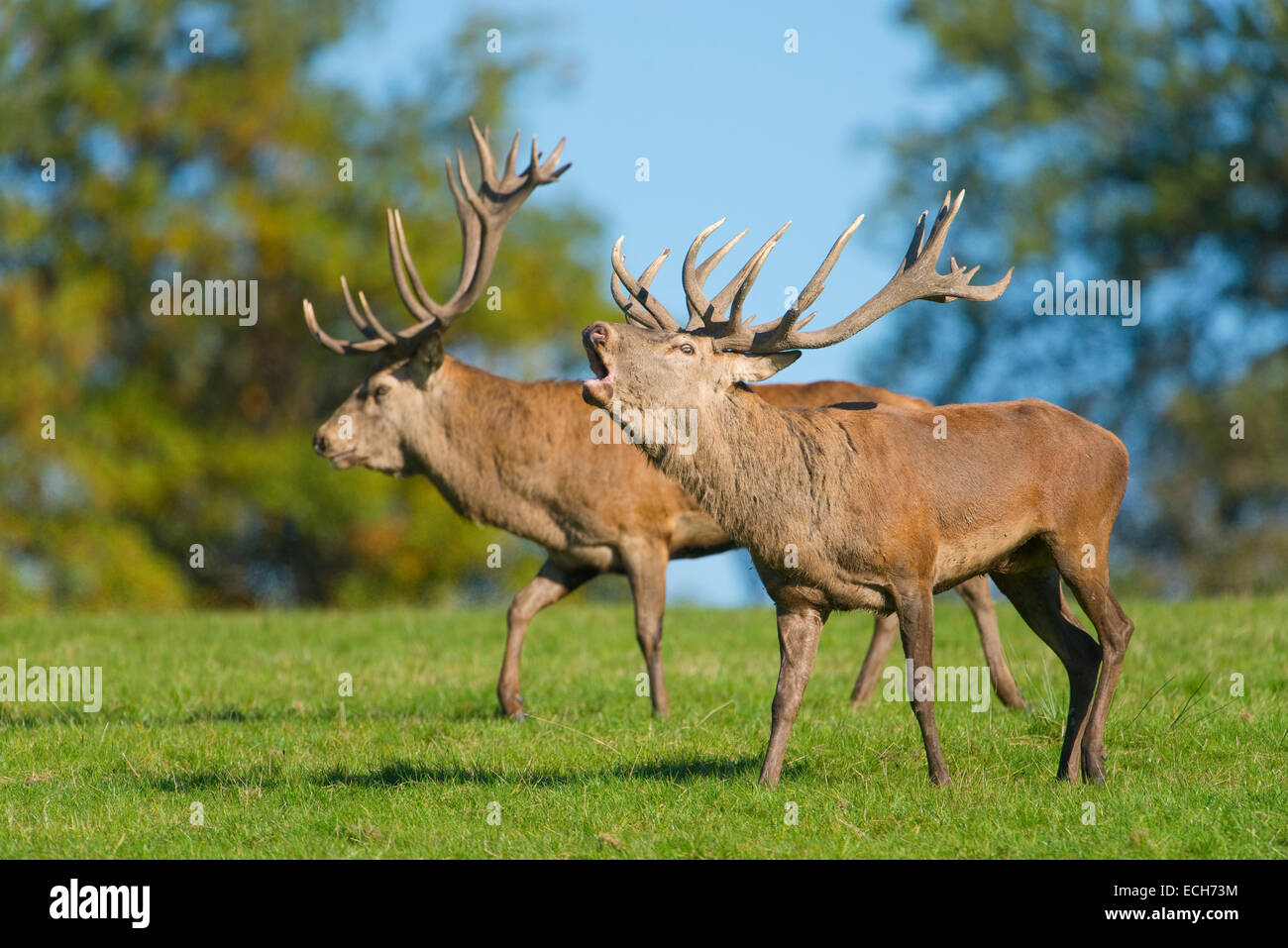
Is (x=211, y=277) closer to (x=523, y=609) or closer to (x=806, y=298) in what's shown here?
(x=523, y=609)

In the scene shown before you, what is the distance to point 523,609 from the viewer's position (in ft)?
32.5

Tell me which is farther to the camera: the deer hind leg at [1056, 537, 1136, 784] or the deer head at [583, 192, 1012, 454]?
the deer hind leg at [1056, 537, 1136, 784]

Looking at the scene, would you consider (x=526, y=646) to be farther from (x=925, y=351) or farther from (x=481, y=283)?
(x=925, y=351)

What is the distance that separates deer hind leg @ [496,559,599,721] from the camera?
935 centimetres

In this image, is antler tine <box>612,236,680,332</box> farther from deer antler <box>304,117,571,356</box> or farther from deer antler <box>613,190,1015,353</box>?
deer antler <box>304,117,571,356</box>

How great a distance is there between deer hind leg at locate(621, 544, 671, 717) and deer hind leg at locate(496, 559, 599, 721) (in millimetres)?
385

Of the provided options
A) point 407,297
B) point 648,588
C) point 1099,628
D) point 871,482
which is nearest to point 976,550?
point 871,482

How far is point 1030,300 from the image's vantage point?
28047 millimetres

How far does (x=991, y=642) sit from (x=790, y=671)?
2701mm

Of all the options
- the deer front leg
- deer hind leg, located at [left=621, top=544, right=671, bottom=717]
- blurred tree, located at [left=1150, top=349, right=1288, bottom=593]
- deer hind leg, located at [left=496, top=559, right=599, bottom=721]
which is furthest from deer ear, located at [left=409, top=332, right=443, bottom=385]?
blurred tree, located at [left=1150, top=349, right=1288, bottom=593]

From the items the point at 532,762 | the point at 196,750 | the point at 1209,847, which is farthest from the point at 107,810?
the point at 1209,847

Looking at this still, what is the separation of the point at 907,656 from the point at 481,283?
5.00m

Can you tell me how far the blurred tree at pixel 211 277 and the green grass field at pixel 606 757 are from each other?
42.9 feet

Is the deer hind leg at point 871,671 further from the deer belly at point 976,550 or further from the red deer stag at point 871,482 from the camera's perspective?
the deer belly at point 976,550
